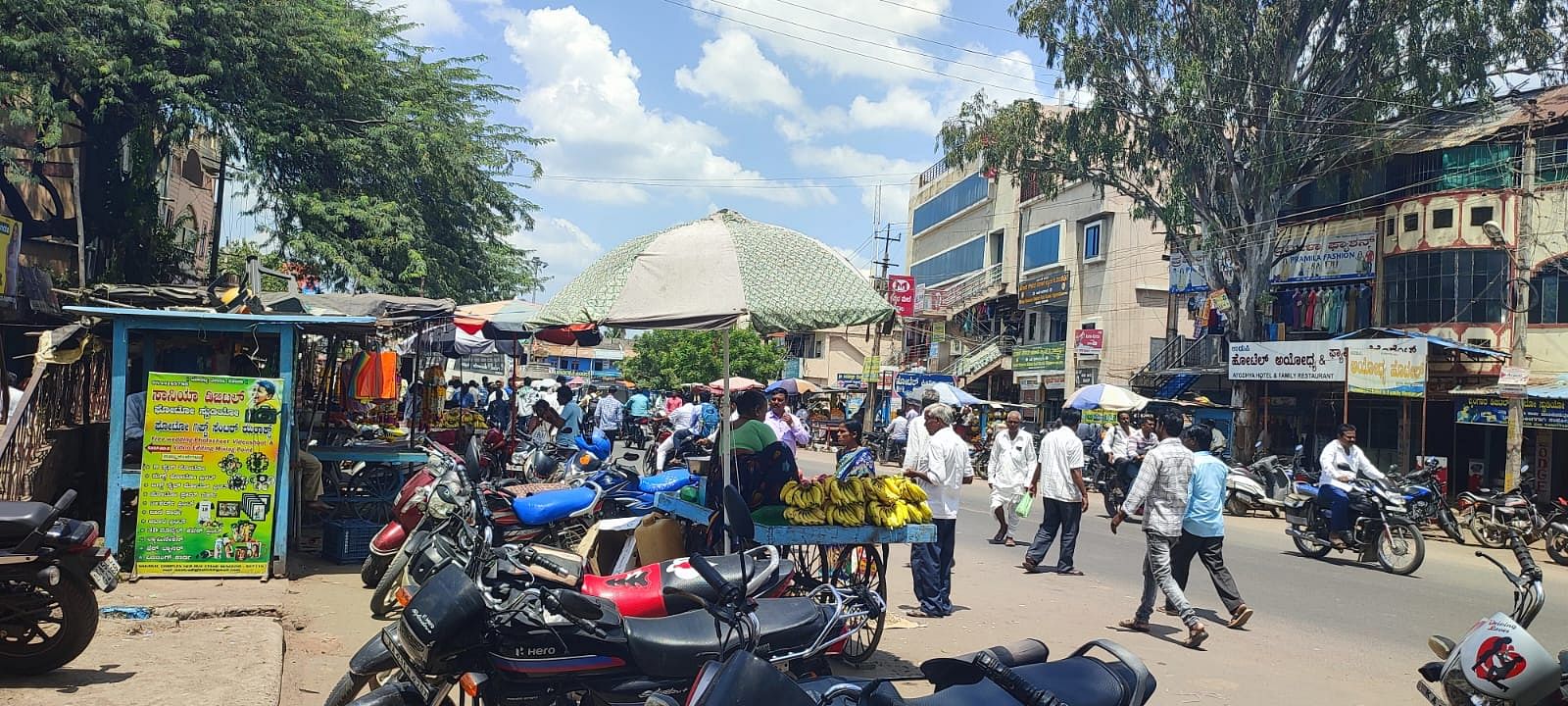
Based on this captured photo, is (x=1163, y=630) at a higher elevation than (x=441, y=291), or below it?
below

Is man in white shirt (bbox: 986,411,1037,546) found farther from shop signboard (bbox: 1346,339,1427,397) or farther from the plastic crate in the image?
shop signboard (bbox: 1346,339,1427,397)

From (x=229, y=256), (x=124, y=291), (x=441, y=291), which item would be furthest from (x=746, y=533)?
(x=229, y=256)

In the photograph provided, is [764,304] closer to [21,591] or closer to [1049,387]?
[21,591]

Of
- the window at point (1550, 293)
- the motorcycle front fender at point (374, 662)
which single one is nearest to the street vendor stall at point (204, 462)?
the motorcycle front fender at point (374, 662)

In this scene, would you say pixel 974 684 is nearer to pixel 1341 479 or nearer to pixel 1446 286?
pixel 1341 479

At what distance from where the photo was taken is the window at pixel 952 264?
146 ft

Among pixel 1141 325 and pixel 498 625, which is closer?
pixel 498 625

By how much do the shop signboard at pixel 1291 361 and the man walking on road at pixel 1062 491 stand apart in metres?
13.3

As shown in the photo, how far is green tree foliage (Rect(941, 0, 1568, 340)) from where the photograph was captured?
74.6 ft

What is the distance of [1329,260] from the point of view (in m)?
24.9

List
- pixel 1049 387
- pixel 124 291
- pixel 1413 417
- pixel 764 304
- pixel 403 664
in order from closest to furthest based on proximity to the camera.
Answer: pixel 403 664, pixel 764 304, pixel 124 291, pixel 1413 417, pixel 1049 387

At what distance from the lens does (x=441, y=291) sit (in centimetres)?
2188

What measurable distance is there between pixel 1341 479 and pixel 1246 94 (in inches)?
608

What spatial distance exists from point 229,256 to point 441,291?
827cm
